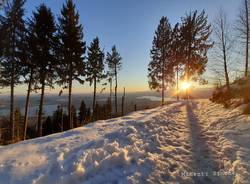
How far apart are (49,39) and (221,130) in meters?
15.1

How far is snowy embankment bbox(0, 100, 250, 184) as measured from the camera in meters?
3.49

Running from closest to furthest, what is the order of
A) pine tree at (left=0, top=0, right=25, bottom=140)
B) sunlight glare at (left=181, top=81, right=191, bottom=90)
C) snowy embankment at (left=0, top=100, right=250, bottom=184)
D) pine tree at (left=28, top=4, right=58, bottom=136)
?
snowy embankment at (left=0, top=100, right=250, bottom=184), pine tree at (left=0, top=0, right=25, bottom=140), pine tree at (left=28, top=4, right=58, bottom=136), sunlight glare at (left=181, top=81, right=191, bottom=90)

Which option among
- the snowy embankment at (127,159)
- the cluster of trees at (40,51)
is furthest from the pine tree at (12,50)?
the snowy embankment at (127,159)

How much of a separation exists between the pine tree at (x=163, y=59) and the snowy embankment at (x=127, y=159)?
2170 cm

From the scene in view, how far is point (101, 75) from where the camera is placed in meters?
29.2

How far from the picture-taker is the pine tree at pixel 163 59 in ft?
90.4

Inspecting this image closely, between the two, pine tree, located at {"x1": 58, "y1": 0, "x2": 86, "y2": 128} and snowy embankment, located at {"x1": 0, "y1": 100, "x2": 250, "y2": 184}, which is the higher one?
pine tree, located at {"x1": 58, "y1": 0, "x2": 86, "y2": 128}

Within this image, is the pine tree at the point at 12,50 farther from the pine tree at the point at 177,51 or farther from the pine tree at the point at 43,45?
the pine tree at the point at 177,51

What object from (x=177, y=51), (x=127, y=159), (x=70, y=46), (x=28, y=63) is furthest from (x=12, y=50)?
(x=177, y=51)

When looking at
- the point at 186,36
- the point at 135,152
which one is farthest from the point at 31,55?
the point at 186,36

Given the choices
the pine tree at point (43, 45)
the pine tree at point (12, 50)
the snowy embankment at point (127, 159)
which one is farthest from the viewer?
the pine tree at point (43, 45)

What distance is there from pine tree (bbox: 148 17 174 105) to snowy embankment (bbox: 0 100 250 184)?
2170 cm

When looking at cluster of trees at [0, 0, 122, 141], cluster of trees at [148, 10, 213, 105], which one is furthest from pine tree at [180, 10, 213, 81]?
cluster of trees at [0, 0, 122, 141]

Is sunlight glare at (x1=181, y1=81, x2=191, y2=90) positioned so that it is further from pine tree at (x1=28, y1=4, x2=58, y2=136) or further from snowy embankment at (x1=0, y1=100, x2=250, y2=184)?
snowy embankment at (x1=0, y1=100, x2=250, y2=184)
